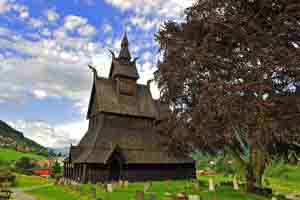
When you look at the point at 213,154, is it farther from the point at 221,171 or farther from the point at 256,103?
the point at 221,171

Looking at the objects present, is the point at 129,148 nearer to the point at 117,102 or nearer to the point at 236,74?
the point at 117,102

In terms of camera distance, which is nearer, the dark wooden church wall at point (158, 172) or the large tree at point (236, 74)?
the large tree at point (236, 74)

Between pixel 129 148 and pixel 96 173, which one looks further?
pixel 129 148

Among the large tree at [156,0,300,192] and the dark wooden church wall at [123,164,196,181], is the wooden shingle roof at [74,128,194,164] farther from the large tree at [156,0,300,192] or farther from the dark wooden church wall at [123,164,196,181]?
the large tree at [156,0,300,192]

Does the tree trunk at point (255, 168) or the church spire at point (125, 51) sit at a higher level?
the church spire at point (125, 51)

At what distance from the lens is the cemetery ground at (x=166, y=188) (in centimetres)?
2099

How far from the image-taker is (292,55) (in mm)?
17531

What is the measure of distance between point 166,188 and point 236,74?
13007mm

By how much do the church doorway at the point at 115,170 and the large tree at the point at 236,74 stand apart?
1124cm

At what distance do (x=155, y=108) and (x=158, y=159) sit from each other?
324 inches

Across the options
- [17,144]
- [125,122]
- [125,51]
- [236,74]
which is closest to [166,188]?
[236,74]

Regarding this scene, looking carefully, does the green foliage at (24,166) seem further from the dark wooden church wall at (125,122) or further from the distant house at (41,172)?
the dark wooden church wall at (125,122)

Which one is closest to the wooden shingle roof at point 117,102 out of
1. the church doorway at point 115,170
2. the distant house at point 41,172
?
the church doorway at point 115,170

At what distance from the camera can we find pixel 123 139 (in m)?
36.6
